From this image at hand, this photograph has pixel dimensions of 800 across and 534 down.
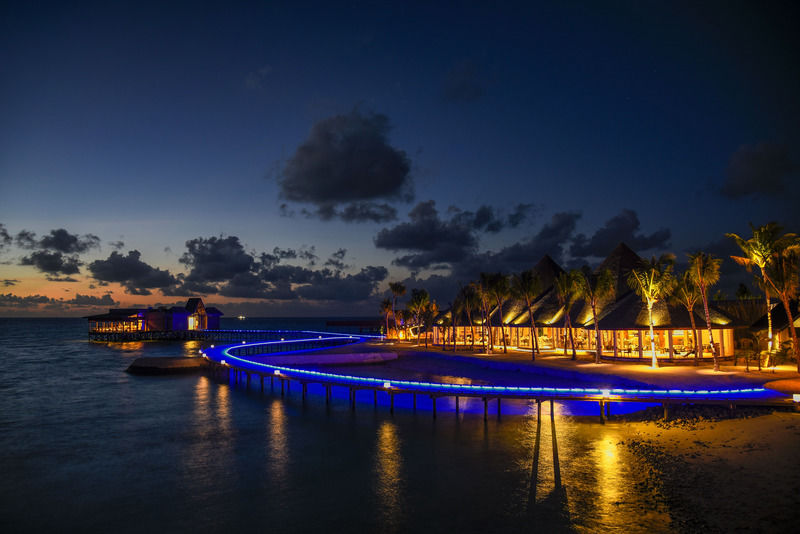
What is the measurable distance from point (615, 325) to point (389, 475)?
2982cm

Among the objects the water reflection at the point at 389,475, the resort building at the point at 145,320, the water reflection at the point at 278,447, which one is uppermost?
the resort building at the point at 145,320

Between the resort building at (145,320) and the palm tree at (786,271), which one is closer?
the palm tree at (786,271)

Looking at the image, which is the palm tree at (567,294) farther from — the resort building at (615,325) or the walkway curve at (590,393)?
the walkway curve at (590,393)

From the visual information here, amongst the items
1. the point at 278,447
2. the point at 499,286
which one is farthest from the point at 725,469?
the point at 499,286

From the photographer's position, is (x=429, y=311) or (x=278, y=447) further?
(x=429, y=311)

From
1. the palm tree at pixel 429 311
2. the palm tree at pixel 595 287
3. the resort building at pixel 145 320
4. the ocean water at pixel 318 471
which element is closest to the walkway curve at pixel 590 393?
the ocean water at pixel 318 471

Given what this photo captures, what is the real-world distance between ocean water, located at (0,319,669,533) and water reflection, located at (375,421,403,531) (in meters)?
0.08

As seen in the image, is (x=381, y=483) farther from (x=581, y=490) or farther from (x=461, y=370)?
(x=461, y=370)

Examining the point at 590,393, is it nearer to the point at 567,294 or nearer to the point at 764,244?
A: the point at 764,244

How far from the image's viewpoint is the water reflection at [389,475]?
1493cm

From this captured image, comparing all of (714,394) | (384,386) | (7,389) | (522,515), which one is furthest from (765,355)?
(7,389)

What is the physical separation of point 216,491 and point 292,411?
48.7 feet

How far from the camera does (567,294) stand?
5131 centimetres

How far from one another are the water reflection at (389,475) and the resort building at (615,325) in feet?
81.0
